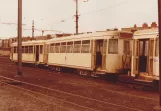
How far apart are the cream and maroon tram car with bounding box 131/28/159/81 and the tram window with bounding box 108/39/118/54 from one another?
2.30m

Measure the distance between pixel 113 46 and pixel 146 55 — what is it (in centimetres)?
304

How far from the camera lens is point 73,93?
12359mm

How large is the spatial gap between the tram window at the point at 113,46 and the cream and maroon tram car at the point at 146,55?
2296mm

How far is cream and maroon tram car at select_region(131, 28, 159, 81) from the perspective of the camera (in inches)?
510

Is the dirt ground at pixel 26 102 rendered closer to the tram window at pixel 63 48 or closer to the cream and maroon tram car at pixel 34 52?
the tram window at pixel 63 48

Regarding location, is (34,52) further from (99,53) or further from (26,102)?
(26,102)

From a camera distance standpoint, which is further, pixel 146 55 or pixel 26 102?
pixel 146 55

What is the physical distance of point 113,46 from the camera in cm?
1647

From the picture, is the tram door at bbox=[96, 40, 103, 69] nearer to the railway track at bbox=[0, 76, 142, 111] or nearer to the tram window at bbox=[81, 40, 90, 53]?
the tram window at bbox=[81, 40, 90, 53]

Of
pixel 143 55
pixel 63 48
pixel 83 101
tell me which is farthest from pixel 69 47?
pixel 83 101

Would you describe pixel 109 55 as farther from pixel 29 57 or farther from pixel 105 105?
pixel 29 57

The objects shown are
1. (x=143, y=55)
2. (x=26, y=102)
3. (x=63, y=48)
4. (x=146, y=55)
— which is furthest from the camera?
(x=63, y=48)

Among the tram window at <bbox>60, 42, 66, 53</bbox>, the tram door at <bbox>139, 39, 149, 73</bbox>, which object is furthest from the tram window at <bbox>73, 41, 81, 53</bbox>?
the tram door at <bbox>139, 39, 149, 73</bbox>

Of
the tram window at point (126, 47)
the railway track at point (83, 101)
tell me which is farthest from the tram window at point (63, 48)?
the railway track at point (83, 101)
